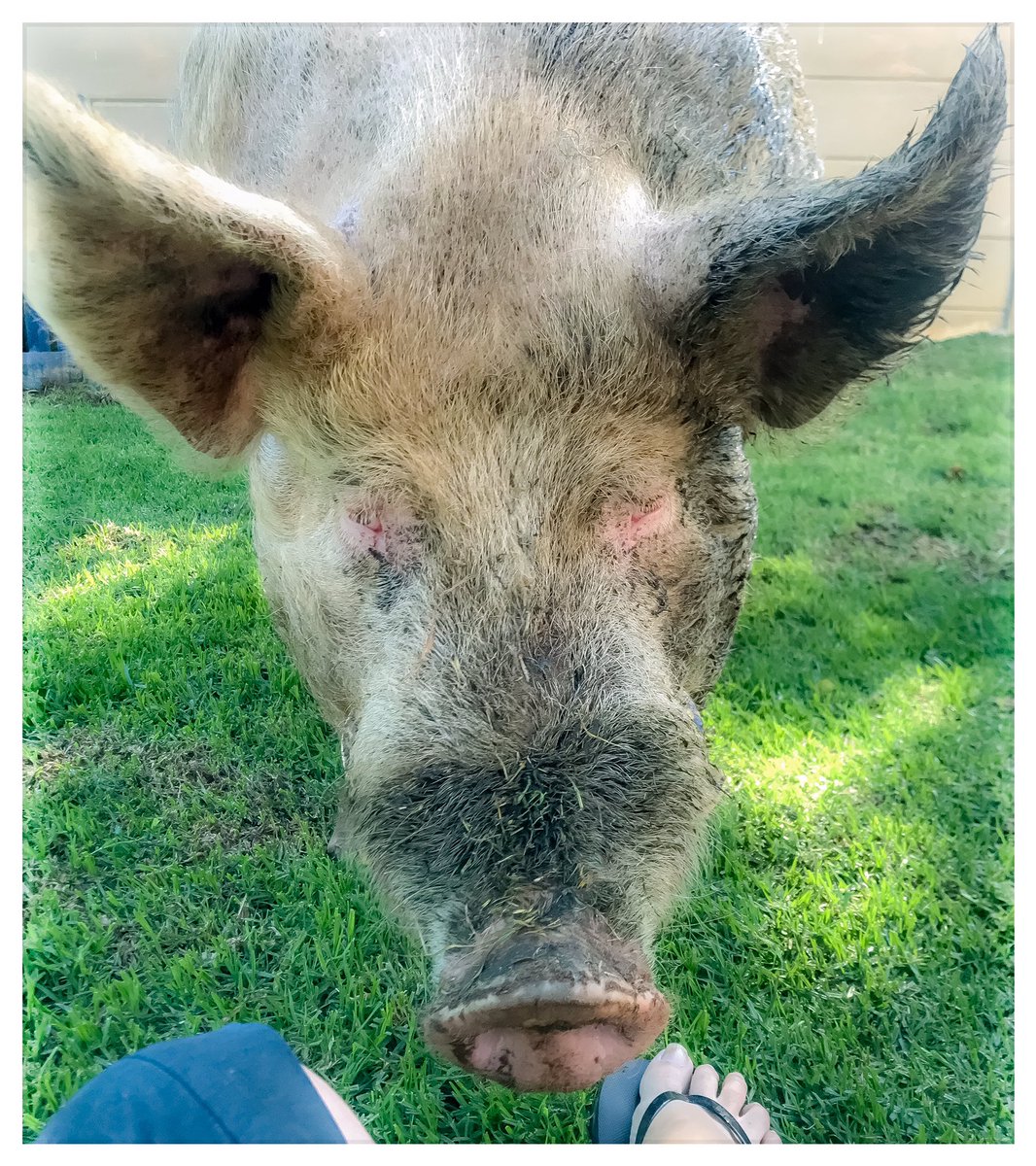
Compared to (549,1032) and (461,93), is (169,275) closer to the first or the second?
(461,93)

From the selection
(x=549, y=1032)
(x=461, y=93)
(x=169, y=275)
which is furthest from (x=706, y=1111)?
(x=461, y=93)

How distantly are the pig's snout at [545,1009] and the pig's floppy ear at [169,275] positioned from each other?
76 cm

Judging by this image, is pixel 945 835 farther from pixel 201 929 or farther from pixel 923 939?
pixel 201 929

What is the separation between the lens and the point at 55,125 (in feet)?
3.06

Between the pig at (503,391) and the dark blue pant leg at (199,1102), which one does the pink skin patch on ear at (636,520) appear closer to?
the pig at (503,391)

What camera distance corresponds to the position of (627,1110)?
1.46 metres

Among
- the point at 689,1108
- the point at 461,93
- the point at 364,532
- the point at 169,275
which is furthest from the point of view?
the point at 689,1108

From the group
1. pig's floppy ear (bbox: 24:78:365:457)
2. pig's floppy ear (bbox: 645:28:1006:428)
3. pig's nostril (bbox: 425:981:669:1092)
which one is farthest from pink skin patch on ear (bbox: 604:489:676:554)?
pig's nostril (bbox: 425:981:669:1092)

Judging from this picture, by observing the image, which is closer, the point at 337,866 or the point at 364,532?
the point at 364,532

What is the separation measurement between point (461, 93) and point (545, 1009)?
3.90 feet

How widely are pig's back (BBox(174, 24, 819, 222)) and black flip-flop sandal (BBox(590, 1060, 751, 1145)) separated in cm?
134

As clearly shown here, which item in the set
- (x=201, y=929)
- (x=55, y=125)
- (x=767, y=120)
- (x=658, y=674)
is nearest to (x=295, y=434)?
(x=55, y=125)

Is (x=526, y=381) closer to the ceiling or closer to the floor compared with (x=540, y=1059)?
closer to the ceiling

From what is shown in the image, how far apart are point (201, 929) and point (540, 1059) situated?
2.24 feet
